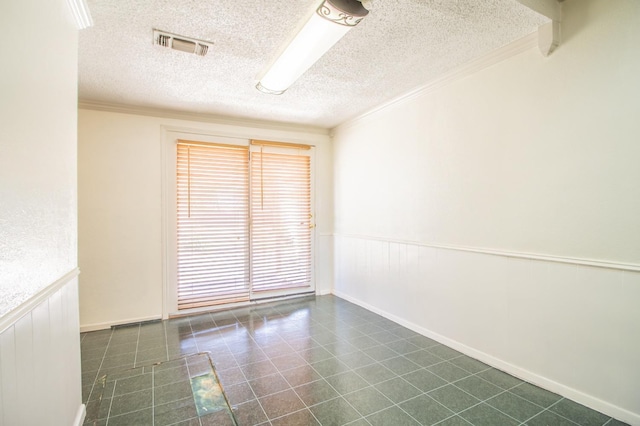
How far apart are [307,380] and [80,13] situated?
8.93 feet

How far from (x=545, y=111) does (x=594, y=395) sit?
1.83 m

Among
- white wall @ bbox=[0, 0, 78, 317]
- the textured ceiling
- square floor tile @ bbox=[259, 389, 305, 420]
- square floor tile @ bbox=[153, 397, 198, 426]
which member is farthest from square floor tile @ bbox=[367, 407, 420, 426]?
the textured ceiling

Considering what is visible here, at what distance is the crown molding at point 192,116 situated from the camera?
335 centimetres

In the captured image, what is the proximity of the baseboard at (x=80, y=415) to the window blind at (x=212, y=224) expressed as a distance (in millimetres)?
1885

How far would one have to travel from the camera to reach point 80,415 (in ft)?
5.96

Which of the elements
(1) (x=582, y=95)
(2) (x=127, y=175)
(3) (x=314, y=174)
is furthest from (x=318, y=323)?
(1) (x=582, y=95)

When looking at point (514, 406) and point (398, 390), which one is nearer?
point (514, 406)

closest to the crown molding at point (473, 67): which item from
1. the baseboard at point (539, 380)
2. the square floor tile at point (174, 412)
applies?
the baseboard at point (539, 380)

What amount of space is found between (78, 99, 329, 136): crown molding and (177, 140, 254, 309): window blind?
317 mm

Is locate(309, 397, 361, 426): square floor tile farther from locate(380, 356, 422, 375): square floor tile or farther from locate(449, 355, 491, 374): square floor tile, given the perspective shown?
locate(449, 355, 491, 374): square floor tile

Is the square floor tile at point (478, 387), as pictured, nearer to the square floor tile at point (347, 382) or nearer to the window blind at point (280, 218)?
the square floor tile at point (347, 382)

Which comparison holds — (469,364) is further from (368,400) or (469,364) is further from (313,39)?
(313,39)

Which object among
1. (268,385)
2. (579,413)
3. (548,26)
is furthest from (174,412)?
(548,26)

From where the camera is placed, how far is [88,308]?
3.32 meters
